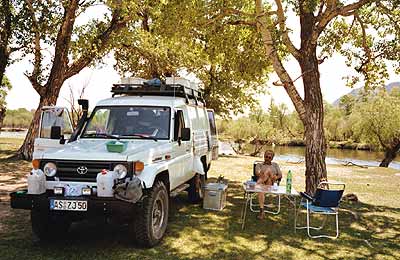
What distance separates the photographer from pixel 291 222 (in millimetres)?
7922

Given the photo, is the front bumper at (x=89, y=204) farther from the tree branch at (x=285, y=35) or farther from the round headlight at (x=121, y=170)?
the tree branch at (x=285, y=35)

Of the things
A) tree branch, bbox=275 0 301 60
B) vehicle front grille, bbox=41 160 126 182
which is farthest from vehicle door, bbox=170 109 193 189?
tree branch, bbox=275 0 301 60

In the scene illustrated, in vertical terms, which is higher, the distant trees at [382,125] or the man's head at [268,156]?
the distant trees at [382,125]

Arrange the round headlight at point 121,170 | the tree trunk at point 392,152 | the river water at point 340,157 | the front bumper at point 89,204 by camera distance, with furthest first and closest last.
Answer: the river water at point 340,157
the tree trunk at point 392,152
the round headlight at point 121,170
the front bumper at point 89,204

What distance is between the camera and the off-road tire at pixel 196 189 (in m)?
9.12

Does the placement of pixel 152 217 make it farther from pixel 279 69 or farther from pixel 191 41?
pixel 191 41

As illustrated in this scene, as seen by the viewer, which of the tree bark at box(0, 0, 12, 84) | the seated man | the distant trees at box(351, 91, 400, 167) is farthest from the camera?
the distant trees at box(351, 91, 400, 167)

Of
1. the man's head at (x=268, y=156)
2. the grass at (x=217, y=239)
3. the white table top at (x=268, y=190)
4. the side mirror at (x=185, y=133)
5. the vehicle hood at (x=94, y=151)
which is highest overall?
the side mirror at (x=185, y=133)

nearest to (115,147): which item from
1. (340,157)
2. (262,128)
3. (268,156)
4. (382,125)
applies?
(268,156)

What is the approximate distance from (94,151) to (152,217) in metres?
1.35

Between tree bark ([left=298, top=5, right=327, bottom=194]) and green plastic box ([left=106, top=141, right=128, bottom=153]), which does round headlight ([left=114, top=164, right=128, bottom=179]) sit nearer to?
green plastic box ([left=106, top=141, right=128, bottom=153])

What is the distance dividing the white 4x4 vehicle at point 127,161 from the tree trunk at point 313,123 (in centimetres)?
305

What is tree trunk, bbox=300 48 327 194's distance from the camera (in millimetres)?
10016

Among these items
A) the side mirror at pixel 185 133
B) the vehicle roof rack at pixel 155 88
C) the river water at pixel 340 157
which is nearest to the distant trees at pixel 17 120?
the river water at pixel 340 157
